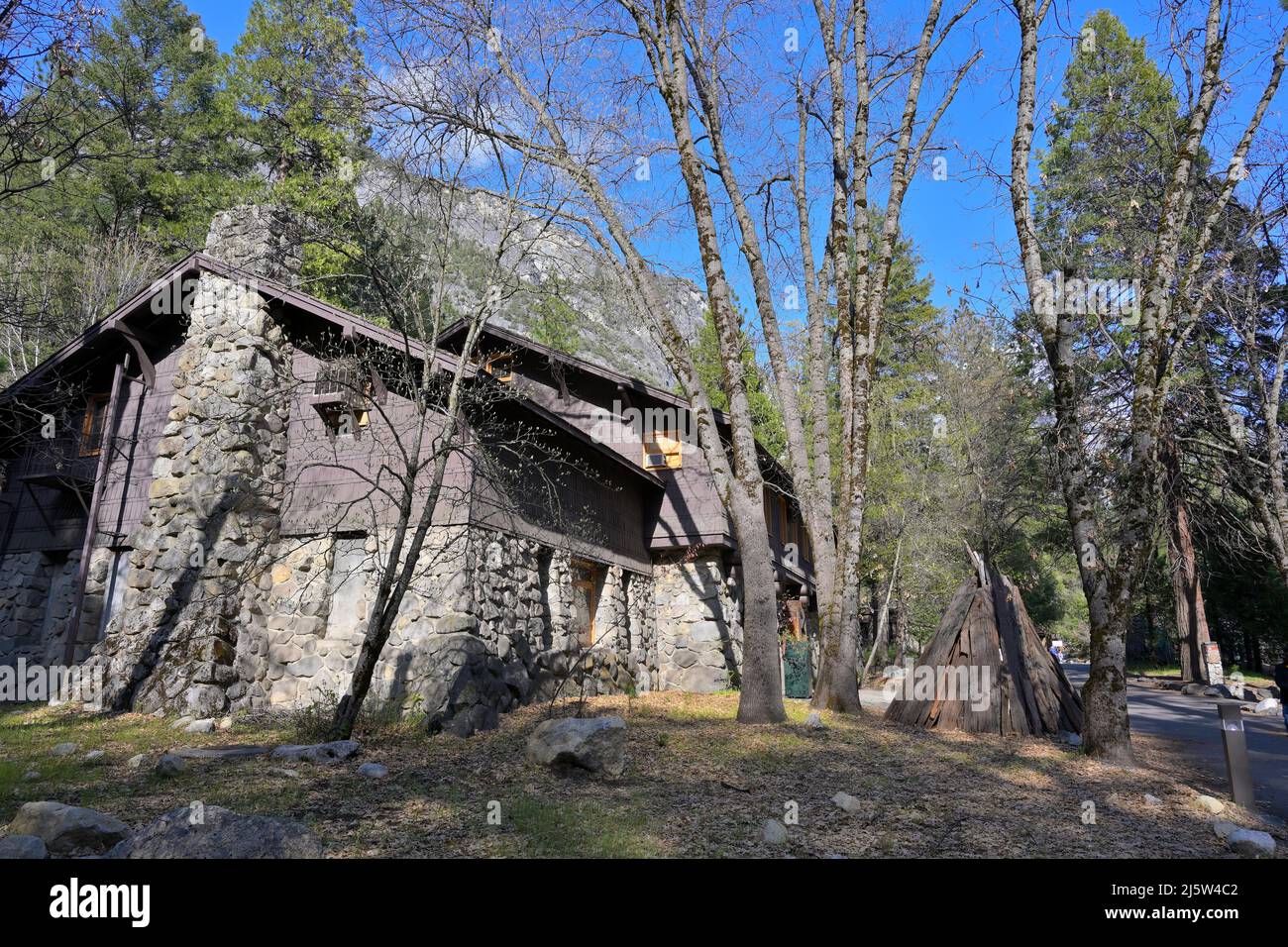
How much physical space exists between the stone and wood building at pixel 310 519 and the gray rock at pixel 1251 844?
784 cm

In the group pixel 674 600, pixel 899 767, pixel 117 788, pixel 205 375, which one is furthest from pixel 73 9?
Result: pixel 674 600

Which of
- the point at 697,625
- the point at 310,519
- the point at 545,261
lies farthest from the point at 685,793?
the point at 697,625

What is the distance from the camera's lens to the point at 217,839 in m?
3.81

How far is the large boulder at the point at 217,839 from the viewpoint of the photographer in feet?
12.4

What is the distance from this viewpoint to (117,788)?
6.29 metres

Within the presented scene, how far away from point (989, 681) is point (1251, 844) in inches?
222

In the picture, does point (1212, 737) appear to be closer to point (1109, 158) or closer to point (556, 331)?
point (1109, 158)

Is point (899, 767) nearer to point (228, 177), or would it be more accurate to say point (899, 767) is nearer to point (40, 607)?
point (40, 607)

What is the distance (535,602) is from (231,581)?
5077mm

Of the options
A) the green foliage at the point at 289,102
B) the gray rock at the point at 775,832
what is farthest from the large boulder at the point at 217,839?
the green foliage at the point at 289,102

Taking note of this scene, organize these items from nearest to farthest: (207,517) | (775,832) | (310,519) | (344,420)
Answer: (775,832), (207,517), (310,519), (344,420)

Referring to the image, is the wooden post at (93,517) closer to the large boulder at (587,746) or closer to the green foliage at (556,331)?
the large boulder at (587,746)

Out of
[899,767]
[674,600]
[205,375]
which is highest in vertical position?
[205,375]

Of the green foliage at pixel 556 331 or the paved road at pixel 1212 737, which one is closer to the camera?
the paved road at pixel 1212 737
